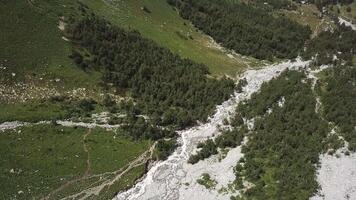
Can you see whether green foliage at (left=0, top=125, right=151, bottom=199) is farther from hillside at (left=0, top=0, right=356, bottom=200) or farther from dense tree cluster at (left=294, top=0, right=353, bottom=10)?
dense tree cluster at (left=294, top=0, right=353, bottom=10)

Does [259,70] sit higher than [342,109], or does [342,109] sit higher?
[342,109]

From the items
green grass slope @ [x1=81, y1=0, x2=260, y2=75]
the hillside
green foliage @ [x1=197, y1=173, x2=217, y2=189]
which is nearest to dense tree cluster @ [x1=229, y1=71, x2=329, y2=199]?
the hillside

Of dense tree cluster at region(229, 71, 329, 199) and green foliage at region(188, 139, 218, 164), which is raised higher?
dense tree cluster at region(229, 71, 329, 199)

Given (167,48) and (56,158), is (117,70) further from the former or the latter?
(56,158)

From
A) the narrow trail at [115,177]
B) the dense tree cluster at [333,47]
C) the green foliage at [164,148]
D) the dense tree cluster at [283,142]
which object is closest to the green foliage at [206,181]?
the dense tree cluster at [283,142]

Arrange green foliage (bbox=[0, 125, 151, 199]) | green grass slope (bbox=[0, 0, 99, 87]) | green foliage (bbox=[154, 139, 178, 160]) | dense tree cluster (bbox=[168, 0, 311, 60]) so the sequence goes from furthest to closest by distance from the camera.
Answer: dense tree cluster (bbox=[168, 0, 311, 60])
green grass slope (bbox=[0, 0, 99, 87])
green foliage (bbox=[154, 139, 178, 160])
green foliage (bbox=[0, 125, 151, 199])

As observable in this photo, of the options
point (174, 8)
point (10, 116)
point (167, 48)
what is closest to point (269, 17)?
point (174, 8)

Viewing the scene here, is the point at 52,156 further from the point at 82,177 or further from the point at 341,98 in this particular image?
the point at 341,98
